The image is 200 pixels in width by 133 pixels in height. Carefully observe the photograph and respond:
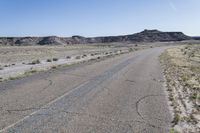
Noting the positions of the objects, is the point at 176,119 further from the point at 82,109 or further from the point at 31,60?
the point at 31,60

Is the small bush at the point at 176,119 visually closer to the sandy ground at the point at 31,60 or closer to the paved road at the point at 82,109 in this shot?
the paved road at the point at 82,109

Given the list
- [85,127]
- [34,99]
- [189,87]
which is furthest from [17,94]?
[189,87]

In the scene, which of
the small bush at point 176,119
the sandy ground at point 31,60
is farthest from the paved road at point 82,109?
the sandy ground at point 31,60

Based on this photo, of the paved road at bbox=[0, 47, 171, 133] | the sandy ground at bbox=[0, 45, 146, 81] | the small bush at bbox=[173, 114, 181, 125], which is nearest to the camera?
the paved road at bbox=[0, 47, 171, 133]

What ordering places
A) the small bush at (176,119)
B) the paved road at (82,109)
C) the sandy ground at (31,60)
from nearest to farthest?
the paved road at (82,109) < the small bush at (176,119) < the sandy ground at (31,60)

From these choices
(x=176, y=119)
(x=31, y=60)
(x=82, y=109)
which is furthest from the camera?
(x=31, y=60)

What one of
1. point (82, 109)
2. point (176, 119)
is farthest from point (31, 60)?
point (176, 119)

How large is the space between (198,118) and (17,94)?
6948 mm

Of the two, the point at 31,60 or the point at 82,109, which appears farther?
the point at 31,60

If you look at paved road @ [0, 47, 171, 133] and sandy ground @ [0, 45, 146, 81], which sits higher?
paved road @ [0, 47, 171, 133]

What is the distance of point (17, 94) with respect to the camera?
1177 cm

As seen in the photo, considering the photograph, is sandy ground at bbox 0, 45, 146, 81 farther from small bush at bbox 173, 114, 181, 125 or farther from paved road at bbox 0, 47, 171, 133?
small bush at bbox 173, 114, 181, 125

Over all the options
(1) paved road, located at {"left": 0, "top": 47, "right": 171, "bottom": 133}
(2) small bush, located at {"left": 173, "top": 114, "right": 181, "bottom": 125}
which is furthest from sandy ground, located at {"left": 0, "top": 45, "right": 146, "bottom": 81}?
(2) small bush, located at {"left": 173, "top": 114, "right": 181, "bottom": 125}

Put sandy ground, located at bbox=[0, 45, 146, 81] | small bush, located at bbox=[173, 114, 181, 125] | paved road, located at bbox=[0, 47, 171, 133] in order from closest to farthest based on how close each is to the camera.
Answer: paved road, located at bbox=[0, 47, 171, 133]
small bush, located at bbox=[173, 114, 181, 125]
sandy ground, located at bbox=[0, 45, 146, 81]
